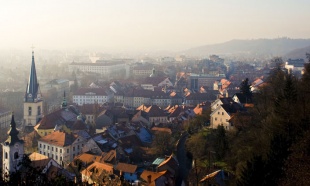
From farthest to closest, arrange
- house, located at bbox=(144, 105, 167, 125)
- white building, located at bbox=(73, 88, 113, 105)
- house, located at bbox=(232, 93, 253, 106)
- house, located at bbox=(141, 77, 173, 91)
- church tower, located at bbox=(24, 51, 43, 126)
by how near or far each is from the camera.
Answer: house, located at bbox=(141, 77, 173, 91) → white building, located at bbox=(73, 88, 113, 105) → house, located at bbox=(144, 105, 167, 125) → church tower, located at bbox=(24, 51, 43, 126) → house, located at bbox=(232, 93, 253, 106)

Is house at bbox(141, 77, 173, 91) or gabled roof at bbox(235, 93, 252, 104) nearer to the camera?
gabled roof at bbox(235, 93, 252, 104)

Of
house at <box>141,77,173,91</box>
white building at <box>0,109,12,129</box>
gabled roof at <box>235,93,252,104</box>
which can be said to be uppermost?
gabled roof at <box>235,93,252,104</box>

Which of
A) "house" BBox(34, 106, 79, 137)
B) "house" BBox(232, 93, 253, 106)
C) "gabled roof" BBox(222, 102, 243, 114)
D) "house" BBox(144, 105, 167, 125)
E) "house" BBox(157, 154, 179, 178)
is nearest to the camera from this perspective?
"house" BBox(157, 154, 179, 178)

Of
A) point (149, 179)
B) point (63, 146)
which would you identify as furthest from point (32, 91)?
point (149, 179)

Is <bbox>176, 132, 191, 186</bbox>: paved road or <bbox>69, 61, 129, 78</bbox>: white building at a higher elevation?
<bbox>69, 61, 129, 78</bbox>: white building

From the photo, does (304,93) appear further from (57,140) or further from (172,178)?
(57,140)

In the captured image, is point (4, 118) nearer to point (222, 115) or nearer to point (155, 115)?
point (155, 115)

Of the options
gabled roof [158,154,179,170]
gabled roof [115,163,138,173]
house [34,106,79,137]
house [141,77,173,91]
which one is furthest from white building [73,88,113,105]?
gabled roof [158,154,179,170]

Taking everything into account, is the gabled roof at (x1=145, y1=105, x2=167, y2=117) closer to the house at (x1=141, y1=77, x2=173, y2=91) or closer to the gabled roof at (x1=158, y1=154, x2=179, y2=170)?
the gabled roof at (x1=158, y1=154, x2=179, y2=170)
